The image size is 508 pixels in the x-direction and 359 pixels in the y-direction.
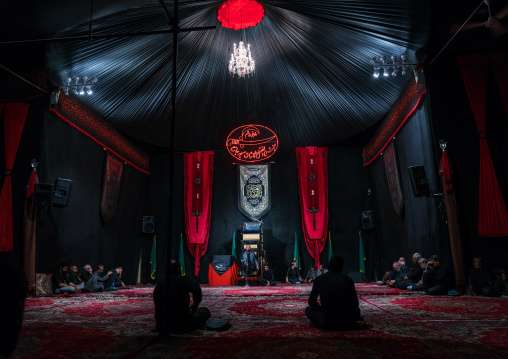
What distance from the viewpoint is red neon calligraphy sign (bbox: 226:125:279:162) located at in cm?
1165

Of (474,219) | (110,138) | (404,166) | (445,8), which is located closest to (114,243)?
(110,138)

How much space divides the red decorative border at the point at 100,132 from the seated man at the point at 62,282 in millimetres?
3248

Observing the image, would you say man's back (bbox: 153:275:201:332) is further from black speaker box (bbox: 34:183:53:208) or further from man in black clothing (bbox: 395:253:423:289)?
man in black clothing (bbox: 395:253:423:289)

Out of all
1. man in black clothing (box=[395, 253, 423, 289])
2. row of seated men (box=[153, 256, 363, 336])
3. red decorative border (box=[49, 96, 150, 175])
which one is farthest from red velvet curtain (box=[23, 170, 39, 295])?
man in black clothing (box=[395, 253, 423, 289])

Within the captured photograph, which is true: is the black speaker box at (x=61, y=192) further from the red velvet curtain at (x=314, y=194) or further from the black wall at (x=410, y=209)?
the black wall at (x=410, y=209)

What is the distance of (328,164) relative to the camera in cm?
1202

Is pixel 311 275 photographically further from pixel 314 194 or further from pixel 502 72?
pixel 502 72

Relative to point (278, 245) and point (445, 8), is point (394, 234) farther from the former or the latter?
point (445, 8)

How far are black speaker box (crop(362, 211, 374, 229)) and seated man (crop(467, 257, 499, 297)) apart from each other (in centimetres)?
479

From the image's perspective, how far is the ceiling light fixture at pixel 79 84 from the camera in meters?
7.56

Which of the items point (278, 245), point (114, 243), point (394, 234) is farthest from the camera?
point (278, 245)

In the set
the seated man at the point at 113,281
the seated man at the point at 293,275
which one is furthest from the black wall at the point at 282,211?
the seated man at the point at 113,281

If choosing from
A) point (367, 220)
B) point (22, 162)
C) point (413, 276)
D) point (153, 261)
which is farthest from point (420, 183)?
point (153, 261)

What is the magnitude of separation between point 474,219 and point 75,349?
20.9ft
